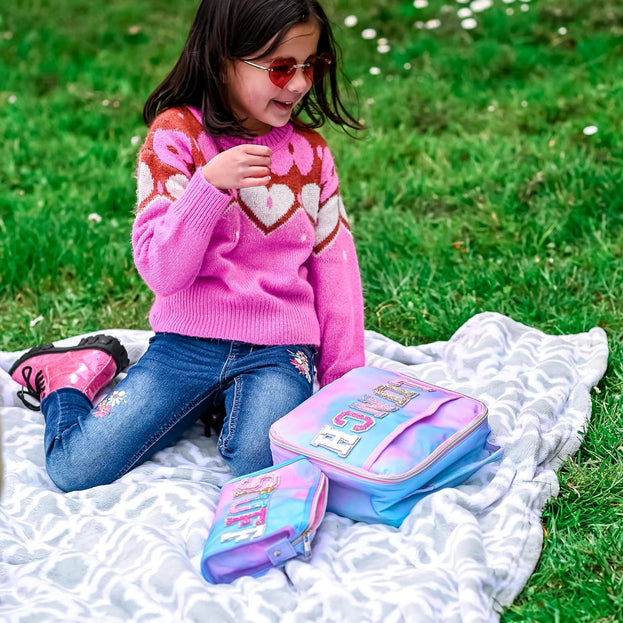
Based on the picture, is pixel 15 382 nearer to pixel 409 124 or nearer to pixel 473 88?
pixel 409 124

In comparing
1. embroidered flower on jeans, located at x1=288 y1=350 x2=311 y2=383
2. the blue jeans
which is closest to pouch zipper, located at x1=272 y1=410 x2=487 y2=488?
the blue jeans

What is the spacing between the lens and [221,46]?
7.67 feet

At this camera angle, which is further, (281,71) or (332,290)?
(332,290)

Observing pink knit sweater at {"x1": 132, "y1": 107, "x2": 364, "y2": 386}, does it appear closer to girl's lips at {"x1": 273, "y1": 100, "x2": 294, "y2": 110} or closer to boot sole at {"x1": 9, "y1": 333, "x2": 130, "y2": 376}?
girl's lips at {"x1": 273, "y1": 100, "x2": 294, "y2": 110}

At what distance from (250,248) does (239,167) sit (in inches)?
13.7

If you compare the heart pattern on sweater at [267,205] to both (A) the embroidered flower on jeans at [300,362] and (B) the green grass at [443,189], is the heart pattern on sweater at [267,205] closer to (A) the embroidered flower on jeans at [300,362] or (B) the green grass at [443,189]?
(A) the embroidered flower on jeans at [300,362]

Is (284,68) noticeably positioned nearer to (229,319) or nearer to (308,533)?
(229,319)

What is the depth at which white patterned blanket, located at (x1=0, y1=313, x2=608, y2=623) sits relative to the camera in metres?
1.83

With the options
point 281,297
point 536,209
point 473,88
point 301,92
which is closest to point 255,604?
point 281,297

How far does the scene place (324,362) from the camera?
270 centimetres

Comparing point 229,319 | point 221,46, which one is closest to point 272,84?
point 221,46

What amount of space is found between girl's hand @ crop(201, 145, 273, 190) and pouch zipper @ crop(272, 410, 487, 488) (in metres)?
0.64

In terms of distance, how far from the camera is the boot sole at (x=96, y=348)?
2.78 meters

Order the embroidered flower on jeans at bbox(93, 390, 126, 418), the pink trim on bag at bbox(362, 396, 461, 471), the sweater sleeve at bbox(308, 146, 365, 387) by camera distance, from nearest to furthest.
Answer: the pink trim on bag at bbox(362, 396, 461, 471) → the embroidered flower on jeans at bbox(93, 390, 126, 418) → the sweater sleeve at bbox(308, 146, 365, 387)
